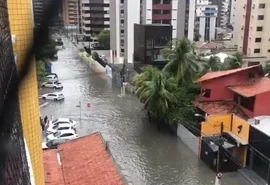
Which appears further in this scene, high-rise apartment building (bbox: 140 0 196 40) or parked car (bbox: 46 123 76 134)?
high-rise apartment building (bbox: 140 0 196 40)

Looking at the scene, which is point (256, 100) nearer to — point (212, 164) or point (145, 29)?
point (212, 164)

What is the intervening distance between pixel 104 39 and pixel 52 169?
14.5 meters

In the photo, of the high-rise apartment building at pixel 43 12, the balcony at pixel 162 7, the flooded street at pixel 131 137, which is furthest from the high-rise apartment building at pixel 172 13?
the high-rise apartment building at pixel 43 12

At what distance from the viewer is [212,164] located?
4.84 meters

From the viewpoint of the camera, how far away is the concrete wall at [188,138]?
5.36 metres

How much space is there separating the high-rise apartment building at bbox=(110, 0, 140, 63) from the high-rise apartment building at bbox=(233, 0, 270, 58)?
12.7 feet

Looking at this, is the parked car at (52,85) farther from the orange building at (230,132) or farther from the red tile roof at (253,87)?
the orange building at (230,132)

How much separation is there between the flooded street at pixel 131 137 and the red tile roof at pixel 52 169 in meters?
1.01

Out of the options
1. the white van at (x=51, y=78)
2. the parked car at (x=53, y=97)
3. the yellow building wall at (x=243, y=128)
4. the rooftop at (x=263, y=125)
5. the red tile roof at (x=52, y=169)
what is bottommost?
the parked car at (x=53, y=97)

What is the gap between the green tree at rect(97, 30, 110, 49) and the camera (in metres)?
17.7

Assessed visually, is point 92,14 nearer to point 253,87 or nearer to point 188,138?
point 188,138

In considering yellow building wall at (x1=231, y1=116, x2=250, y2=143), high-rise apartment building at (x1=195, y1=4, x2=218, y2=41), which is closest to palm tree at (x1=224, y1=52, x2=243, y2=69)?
yellow building wall at (x1=231, y1=116, x2=250, y2=143)

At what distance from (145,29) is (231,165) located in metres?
6.56

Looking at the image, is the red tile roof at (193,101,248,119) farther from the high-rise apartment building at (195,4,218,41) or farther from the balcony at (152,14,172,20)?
the high-rise apartment building at (195,4,218,41)
